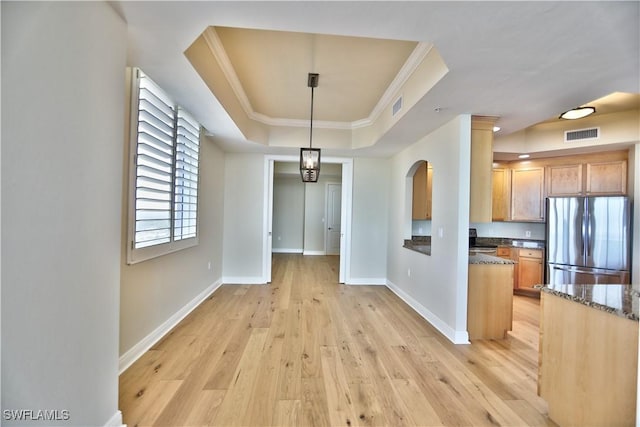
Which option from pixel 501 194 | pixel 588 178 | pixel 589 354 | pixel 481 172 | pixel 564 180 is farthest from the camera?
pixel 501 194

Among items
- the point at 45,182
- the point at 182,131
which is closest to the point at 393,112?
the point at 182,131

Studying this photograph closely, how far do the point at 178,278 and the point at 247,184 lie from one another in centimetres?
224

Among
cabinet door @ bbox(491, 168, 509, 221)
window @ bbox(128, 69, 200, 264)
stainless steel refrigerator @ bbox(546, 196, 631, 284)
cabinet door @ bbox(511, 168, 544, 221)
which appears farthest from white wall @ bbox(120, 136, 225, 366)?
stainless steel refrigerator @ bbox(546, 196, 631, 284)

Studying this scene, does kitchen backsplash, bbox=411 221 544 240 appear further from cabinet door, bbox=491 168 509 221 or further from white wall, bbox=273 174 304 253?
white wall, bbox=273 174 304 253

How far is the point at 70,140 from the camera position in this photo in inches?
50.2

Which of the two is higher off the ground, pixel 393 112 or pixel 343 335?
pixel 393 112

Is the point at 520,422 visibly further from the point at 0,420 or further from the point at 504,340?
the point at 0,420

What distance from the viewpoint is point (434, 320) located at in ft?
11.2

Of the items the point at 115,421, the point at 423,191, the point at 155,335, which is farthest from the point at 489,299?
the point at 155,335

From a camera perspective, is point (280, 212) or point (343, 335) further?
point (280, 212)

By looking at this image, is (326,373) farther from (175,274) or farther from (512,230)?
(512,230)

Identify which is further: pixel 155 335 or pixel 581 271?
pixel 581 271

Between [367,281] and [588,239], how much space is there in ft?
10.8

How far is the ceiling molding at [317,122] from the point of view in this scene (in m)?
2.36
